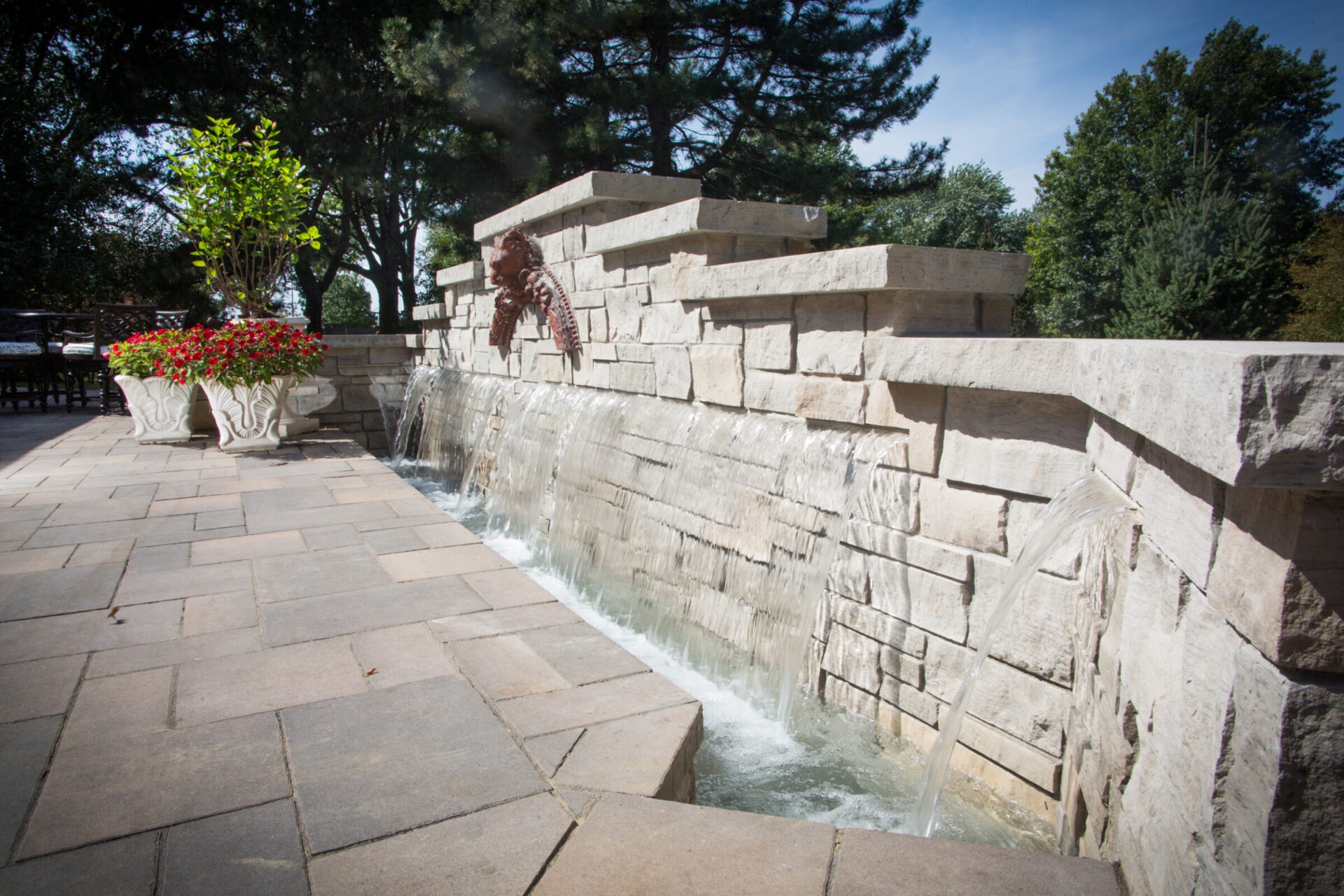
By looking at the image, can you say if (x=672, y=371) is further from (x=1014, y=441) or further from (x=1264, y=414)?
(x=1264, y=414)

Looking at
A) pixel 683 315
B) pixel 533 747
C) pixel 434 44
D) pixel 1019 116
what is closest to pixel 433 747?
pixel 533 747

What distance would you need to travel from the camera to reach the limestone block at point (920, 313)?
2.64 metres

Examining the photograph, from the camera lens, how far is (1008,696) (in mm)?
2256

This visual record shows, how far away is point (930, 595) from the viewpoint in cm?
252

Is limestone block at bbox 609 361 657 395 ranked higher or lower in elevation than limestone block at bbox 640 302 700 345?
lower

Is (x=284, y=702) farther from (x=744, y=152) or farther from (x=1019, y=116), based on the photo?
(x=1019, y=116)

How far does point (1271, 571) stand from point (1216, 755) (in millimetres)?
293

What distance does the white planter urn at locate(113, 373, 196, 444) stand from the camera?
624cm

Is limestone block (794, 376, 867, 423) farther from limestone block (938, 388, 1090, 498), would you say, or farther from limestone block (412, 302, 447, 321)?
limestone block (412, 302, 447, 321)

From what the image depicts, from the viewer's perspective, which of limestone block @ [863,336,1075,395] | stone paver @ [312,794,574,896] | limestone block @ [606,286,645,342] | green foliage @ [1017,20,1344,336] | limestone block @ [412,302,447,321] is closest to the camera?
stone paver @ [312,794,574,896]

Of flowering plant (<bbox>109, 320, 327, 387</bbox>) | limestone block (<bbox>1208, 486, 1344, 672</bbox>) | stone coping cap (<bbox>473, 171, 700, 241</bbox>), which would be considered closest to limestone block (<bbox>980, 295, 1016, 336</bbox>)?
limestone block (<bbox>1208, 486, 1344, 672</bbox>)

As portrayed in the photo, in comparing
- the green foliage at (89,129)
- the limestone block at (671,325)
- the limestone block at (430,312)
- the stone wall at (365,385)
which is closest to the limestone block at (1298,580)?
the limestone block at (671,325)

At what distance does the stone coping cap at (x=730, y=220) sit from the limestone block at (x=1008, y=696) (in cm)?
187

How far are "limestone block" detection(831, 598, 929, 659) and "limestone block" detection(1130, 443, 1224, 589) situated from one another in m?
1.10
